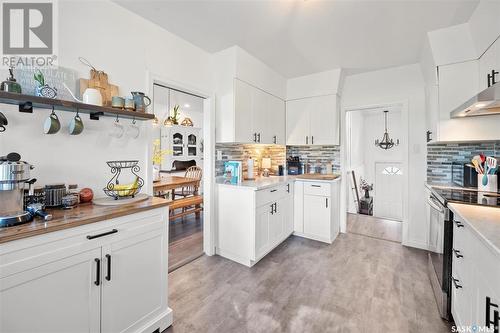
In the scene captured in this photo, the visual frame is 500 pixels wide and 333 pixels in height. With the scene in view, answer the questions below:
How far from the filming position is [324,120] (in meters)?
3.56

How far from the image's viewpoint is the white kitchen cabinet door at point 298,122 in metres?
3.73

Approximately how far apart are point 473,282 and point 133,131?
8.68ft

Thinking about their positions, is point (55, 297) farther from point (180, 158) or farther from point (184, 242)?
point (180, 158)

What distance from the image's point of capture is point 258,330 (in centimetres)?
162

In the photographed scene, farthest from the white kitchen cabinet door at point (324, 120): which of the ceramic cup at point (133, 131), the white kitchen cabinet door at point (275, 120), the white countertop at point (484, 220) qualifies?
the ceramic cup at point (133, 131)

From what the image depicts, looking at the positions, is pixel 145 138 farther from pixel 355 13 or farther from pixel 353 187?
pixel 353 187

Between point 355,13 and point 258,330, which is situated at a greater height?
point 355,13

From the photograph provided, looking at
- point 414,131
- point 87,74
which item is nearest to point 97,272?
point 87,74

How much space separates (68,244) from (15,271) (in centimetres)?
21

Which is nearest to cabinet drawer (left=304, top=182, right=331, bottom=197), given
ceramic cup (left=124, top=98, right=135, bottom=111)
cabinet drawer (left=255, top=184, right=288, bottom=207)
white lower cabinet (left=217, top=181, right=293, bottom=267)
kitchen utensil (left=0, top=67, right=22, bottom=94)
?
cabinet drawer (left=255, top=184, right=288, bottom=207)

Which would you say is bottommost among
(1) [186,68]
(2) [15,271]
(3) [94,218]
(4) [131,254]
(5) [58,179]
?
(4) [131,254]

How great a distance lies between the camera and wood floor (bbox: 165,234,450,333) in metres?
1.68

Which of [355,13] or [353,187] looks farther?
[353,187]

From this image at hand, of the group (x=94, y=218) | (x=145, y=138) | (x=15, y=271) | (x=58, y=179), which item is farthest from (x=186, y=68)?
(x=15, y=271)
